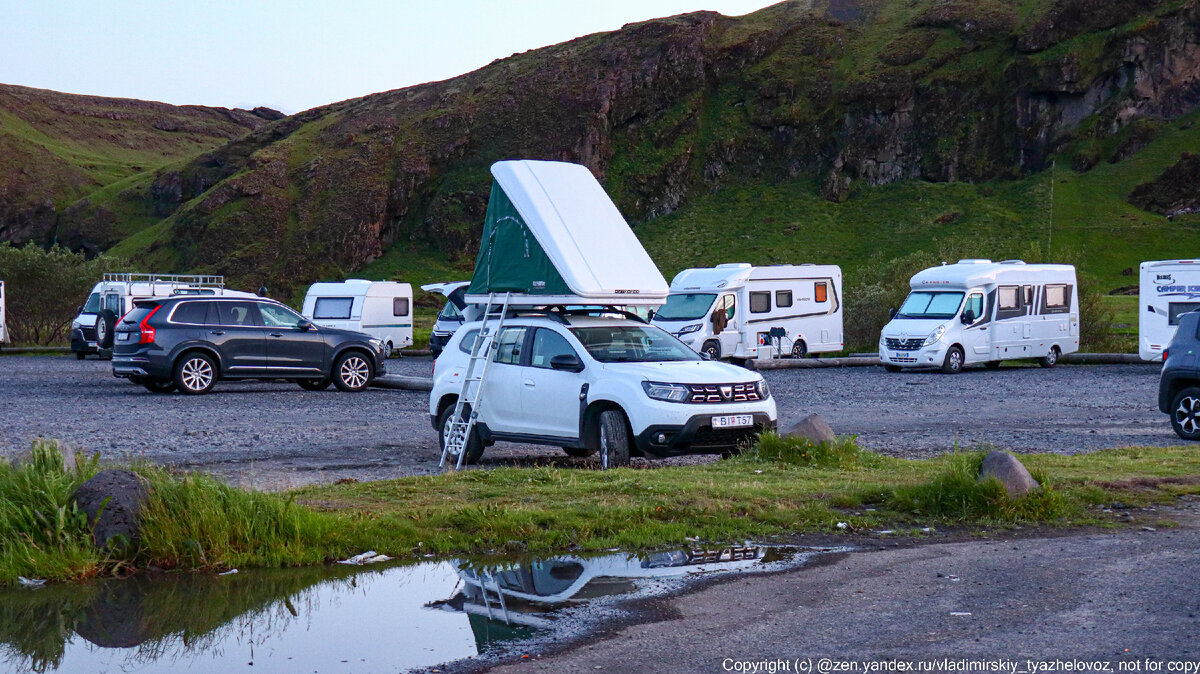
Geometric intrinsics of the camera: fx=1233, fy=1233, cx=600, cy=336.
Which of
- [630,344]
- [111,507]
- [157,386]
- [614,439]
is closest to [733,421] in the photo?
[614,439]

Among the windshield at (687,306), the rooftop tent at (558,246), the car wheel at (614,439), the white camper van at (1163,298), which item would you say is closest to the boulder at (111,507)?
the car wheel at (614,439)

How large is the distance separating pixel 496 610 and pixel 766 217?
84.5m

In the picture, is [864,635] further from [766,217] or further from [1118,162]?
[1118,162]

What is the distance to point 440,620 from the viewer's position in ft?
21.4

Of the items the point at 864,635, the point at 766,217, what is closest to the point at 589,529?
the point at 864,635

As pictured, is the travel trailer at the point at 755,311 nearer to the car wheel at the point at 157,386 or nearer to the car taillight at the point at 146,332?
the car wheel at the point at 157,386

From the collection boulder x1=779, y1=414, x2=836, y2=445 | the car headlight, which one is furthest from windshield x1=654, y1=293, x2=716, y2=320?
the car headlight

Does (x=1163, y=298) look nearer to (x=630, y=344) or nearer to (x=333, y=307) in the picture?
(x=630, y=344)

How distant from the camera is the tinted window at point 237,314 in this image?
73.6ft

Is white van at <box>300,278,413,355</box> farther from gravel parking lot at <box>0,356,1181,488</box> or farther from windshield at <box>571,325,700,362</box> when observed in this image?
windshield at <box>571,325,700,362</box>

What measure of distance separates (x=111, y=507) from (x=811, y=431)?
264 inches

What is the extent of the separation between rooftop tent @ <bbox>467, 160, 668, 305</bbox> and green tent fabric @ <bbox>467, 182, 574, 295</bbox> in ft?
0.03

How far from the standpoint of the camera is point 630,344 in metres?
12.8

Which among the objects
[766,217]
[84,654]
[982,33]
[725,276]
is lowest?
[84,654]
